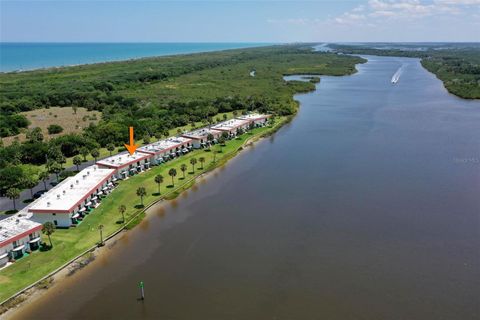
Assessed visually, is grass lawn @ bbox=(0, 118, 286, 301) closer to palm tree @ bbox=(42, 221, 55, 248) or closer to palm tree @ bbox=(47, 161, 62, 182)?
palm tree @ bbox=(42, 221, 55, 248)

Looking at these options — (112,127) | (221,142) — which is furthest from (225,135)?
(112,127)

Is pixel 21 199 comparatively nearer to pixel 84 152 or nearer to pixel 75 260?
pixel 84 152

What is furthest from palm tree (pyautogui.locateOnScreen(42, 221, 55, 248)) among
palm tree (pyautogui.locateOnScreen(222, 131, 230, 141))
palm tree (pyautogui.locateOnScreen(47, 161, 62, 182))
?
palm tree (pyautogui.locateOnScreen(222, 131, 230, 141))

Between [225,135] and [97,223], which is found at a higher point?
[225,135]

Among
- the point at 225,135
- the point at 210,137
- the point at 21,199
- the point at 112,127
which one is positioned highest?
the point at 112,127

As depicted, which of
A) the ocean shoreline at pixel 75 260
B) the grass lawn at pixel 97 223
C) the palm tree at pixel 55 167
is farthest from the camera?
the palm tree at pixel 55 167

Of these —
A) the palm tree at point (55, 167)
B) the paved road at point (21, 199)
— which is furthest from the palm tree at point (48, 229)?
the palm tree at point (55, 167)

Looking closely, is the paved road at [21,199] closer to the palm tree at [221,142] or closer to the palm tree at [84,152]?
the palm tree at [84,152]

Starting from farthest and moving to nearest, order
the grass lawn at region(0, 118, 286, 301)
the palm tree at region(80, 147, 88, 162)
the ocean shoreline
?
the palm tree at region(80, 147, 88, 162) < the grass lawn at region(0, 118, 286, 301) < the ocean shoreline
